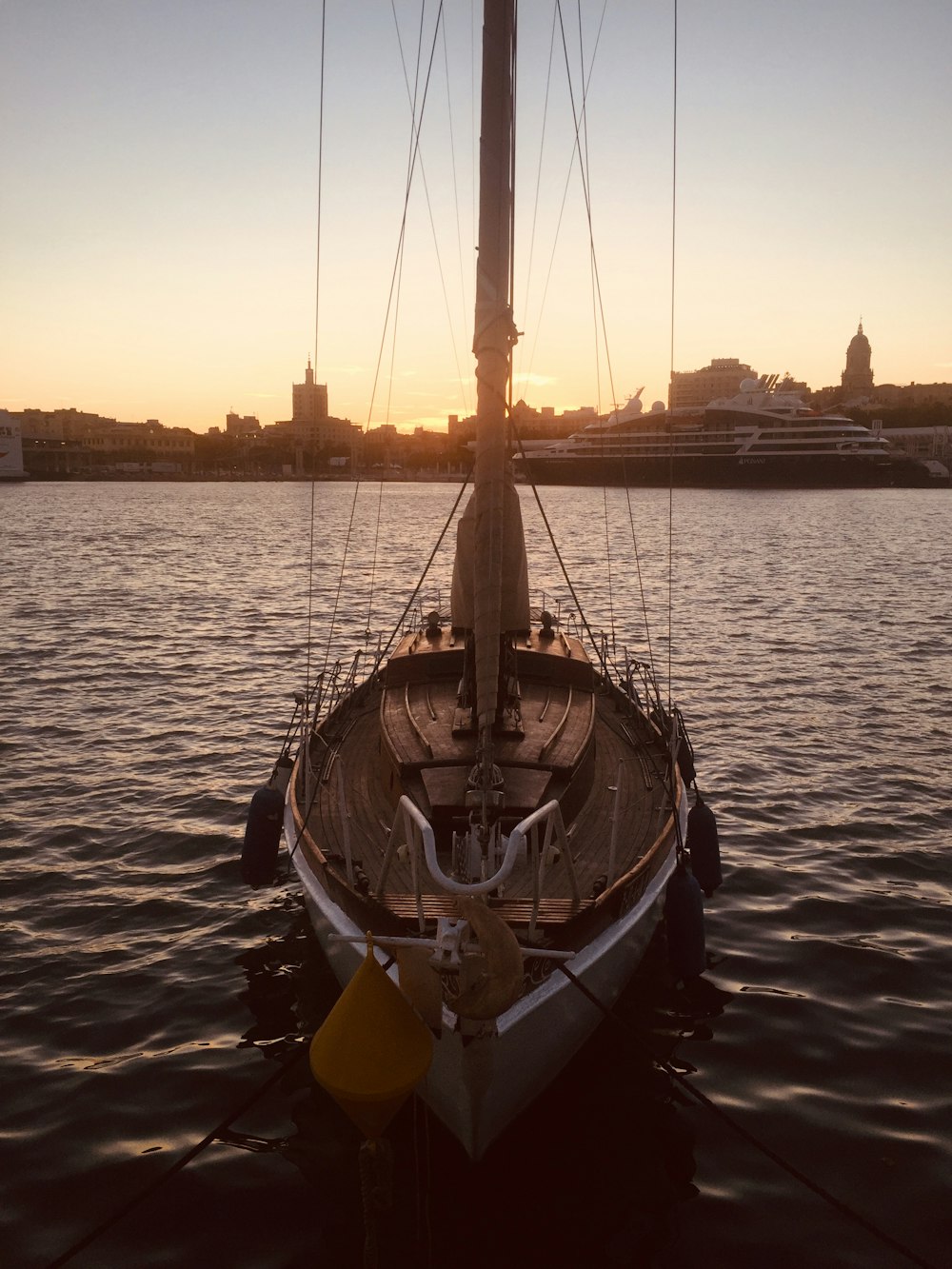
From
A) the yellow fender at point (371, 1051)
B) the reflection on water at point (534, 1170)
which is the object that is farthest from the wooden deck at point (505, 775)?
the yellow fender at point (371, 1051)

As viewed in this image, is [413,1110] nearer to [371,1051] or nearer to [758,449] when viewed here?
[371,1051]

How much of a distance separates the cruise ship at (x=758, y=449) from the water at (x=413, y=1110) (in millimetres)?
132014

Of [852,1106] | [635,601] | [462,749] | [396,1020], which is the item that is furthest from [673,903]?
[635,601]

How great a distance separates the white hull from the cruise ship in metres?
144

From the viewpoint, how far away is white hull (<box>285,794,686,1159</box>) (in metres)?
7.31

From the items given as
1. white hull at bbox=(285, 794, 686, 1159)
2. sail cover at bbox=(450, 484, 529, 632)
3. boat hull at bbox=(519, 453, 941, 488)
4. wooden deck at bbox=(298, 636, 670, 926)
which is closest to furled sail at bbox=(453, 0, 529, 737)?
wooden deck at bbox=(298, 636, 670, 926)

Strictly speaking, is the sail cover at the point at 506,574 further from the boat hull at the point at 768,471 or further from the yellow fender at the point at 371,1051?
the boat hull at the point at 768,471

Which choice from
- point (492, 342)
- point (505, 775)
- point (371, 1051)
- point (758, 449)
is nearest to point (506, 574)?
point (505, 775)

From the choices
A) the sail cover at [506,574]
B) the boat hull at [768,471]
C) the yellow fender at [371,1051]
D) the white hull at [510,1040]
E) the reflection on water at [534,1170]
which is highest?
the boat hull at [768,471]

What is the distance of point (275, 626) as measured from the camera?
3769 cm

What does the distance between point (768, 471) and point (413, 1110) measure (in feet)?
525

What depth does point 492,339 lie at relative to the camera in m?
10.7

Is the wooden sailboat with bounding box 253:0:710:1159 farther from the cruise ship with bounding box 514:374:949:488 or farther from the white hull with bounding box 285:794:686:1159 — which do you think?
the cruise ship with bounding box 514:374:949:488

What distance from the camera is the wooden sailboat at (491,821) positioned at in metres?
7.27
